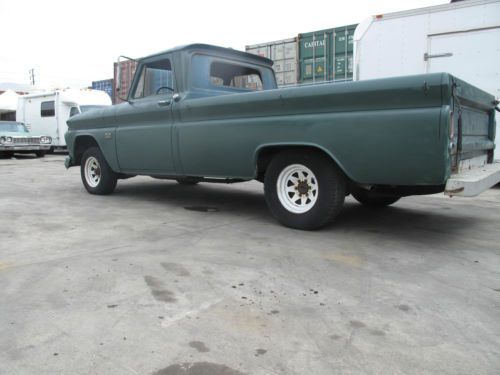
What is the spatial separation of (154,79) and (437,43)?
471cm

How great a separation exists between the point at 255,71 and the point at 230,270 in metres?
3.95

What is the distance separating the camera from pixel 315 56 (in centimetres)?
1204

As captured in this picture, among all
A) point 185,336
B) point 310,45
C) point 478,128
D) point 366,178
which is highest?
point 310,45

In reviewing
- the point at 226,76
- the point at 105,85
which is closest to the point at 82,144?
the point at 226,76

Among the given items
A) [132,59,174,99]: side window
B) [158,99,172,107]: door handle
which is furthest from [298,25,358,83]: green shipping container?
[158,99,172,107]: door handle

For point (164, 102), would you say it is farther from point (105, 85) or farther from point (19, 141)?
point (105, 85)

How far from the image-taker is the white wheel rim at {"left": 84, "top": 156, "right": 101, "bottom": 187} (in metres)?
7.68

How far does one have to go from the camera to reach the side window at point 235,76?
6.13 m

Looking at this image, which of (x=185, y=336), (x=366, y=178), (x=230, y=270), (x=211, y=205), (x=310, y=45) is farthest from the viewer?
(x=310, y=45)

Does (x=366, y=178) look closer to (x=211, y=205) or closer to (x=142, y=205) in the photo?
(x=211, y=205)

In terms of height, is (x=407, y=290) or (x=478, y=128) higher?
(x=478, y=128)

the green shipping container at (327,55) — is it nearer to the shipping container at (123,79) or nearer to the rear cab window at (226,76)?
the rear cab window at (226,76)

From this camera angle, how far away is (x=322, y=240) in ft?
15.0

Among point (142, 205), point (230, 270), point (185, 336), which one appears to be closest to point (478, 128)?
point (230, 270)
